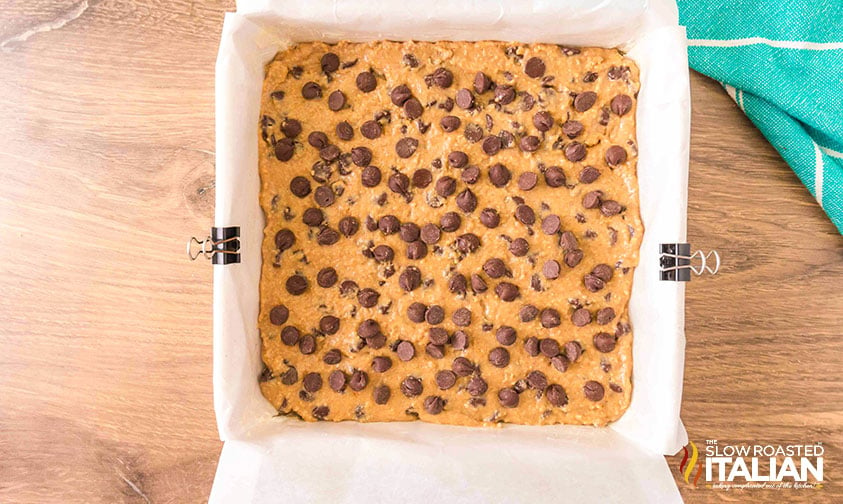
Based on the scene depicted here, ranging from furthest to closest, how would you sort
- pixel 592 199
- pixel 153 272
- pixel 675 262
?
pixel 153 272, pixel 592 199, pixel 675 262

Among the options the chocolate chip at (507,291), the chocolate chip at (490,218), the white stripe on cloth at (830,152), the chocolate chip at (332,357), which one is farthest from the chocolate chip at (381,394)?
the white stripe on cloth at (830,152)

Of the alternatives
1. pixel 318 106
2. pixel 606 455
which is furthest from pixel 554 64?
pixel 606 455

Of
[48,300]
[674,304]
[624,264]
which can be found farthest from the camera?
[48,300]

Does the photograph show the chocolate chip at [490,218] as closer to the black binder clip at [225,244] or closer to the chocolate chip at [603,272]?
the chocolate chip at [603,272]

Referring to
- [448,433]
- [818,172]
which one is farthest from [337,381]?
[818,172]

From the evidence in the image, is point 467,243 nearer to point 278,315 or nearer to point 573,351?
point 573,351

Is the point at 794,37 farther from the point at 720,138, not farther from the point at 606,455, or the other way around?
the point at 606,455
